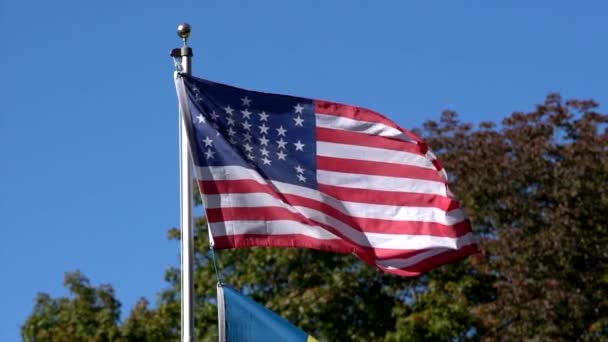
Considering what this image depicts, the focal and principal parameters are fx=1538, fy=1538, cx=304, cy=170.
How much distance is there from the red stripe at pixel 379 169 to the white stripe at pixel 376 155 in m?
0.03

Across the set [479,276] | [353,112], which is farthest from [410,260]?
[479,276]

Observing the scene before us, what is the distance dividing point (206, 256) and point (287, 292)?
92.4 inches

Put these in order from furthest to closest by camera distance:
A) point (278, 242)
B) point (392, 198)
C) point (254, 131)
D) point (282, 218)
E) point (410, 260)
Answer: point (392, 198), point (254, 131), point (410, 260), point (282, 218), point (278, 242)

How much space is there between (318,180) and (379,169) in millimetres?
513

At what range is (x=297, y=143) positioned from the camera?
37.5 feet

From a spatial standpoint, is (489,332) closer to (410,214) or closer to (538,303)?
(538,303)

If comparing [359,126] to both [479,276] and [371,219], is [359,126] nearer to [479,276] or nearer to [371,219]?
[371,219]

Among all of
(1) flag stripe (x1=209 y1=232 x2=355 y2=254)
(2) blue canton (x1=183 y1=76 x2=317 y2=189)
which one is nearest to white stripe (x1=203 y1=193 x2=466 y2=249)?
(1) flag stripe (x1=209 y1=232 x2=355 y2=254)

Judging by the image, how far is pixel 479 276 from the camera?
115 feet

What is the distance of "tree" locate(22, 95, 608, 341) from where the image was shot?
31.7 metres

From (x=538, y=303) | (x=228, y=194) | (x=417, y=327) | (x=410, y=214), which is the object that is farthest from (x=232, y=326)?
(x=417, y=327)

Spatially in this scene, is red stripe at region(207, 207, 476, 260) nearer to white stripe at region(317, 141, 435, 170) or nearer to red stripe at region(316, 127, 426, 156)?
white stripe at region(317, 141, 435, 170)

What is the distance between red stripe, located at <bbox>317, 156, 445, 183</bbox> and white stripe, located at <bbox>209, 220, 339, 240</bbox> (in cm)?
66

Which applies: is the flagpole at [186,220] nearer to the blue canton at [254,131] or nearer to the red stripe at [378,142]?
the blue canton at [254,131]
